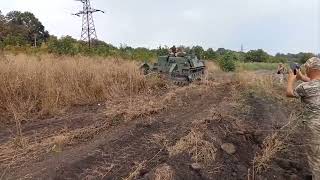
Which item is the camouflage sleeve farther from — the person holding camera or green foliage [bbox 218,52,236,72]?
green foliage [bbox 218,52,236,72]

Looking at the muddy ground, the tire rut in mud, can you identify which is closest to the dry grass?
the muddy ground

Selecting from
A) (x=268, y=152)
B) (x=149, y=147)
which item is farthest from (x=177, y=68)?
(x=149, y=147)

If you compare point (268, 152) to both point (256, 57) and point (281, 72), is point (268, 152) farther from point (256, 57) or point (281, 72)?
point (256, 57)

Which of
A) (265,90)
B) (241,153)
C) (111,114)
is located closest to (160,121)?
(111,114)

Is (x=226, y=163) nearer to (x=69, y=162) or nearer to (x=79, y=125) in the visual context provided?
(x=69, y=162)

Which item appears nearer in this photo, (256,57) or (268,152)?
(268,152)

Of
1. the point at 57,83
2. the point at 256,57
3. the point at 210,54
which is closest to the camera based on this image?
the point at 57,83

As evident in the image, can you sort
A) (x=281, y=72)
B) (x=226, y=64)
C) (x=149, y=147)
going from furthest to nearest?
(x=226, y=64) < (x=281, y=72) < (x=149, y=147)

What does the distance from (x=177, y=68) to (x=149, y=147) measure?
12461 mm

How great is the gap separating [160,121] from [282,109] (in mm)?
4848

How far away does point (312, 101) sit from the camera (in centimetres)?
633

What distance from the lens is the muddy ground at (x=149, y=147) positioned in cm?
657

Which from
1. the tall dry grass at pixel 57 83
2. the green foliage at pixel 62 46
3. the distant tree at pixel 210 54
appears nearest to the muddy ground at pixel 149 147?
the tall dry grass at pixel 57 83

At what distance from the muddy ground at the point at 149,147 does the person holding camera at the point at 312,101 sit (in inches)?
35.8
